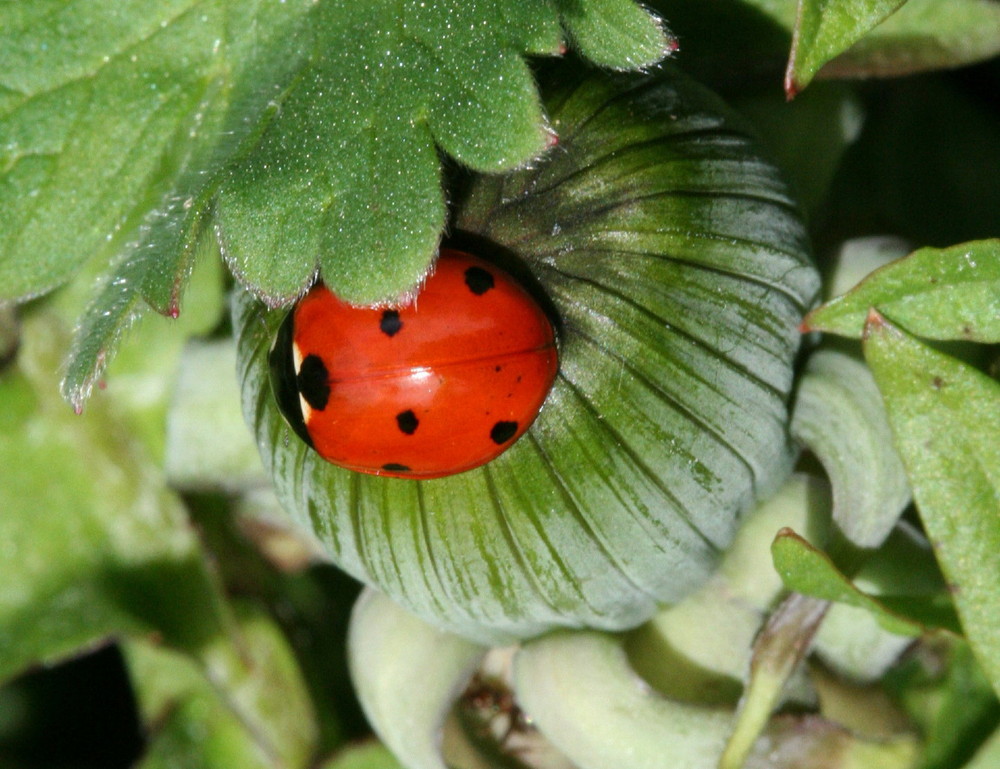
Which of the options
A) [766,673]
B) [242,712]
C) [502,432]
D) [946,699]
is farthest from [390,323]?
[242,712]

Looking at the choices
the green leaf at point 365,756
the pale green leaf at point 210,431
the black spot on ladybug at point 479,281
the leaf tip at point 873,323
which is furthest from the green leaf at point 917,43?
the green leaf at point 365,756

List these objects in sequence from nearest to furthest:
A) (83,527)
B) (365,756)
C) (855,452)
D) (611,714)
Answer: (855,452), (611,714), (365,756), (83,527)

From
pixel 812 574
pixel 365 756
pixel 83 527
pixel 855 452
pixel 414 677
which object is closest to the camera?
pixel 812 574

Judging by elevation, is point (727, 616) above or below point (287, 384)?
below

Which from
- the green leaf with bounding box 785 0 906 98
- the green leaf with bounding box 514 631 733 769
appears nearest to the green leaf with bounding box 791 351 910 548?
the green leaf with bounding box 514 631 733 769

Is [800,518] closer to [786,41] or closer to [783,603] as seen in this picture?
[783,603]

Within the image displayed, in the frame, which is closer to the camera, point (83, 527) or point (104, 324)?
point (104, 324)

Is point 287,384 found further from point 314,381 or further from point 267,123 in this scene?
point 267,123

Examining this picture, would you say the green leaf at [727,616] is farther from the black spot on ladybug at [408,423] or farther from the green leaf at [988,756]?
the black spot on ladybug at [408,423]
